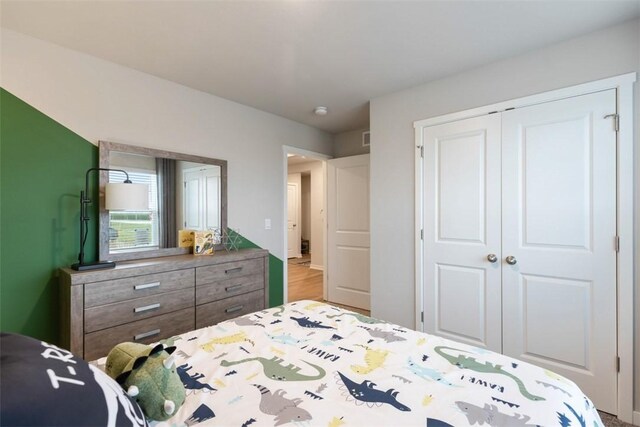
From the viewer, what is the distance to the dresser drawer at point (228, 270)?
8.13 ft

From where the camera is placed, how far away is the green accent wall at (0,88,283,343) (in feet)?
6.21

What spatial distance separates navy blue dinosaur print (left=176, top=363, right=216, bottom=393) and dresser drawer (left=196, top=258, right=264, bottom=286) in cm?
136

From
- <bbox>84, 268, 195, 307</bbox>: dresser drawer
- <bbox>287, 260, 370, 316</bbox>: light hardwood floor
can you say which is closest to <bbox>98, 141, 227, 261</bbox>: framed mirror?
<bbox>84, 268, 195, 307</bbox>: dresser drawer

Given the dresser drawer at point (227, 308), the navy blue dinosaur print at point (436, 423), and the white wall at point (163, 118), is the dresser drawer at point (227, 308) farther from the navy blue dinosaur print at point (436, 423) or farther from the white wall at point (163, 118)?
the navy blue dinosaur print at point (436, 423)

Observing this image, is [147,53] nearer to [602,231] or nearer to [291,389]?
[291,389]

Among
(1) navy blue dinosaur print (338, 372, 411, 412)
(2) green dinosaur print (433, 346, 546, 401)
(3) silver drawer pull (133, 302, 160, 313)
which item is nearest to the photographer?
(1) navy blue dinosaur print (338, 372, 411, 412)

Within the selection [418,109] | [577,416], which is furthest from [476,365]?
[418,109]

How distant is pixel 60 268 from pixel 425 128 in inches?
122

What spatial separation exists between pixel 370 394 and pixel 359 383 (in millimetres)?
71

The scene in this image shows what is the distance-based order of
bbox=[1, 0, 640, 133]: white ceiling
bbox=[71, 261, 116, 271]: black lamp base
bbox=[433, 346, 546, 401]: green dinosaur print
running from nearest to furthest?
1. bbox=[433, 346, 546, 401]: green dinosaur print
2. bbox=[1, 0, 640, 133]: white ceiling
3. bbox=[71, 261, 116, 271]: black lamp base

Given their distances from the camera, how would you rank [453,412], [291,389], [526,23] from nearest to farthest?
[453,412] → [291,389] → [526,23]

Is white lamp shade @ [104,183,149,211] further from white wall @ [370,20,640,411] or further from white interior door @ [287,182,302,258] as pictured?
white interior door @ [287,182,302,258]

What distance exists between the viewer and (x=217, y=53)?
222 cm

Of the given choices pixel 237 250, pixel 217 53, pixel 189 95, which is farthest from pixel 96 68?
pixel 237 250
